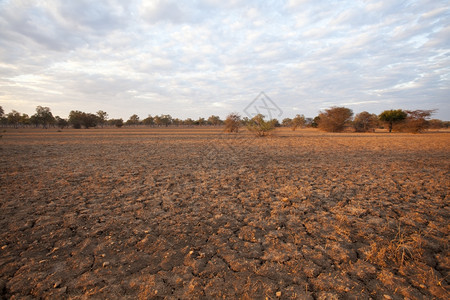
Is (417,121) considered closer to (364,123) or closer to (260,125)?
(364,123)

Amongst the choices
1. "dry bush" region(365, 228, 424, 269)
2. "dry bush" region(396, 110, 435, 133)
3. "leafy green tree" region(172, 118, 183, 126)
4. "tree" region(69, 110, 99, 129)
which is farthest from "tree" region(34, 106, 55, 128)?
"dry bush" region(396, 110, 435, 133)

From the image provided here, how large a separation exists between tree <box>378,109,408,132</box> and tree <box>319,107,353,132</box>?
19.5 ft

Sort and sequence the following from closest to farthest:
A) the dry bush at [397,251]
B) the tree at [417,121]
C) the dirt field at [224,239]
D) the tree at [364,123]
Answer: the dirt field at [224,239] → the dry bush at [397,251] → the tree at [417,121] → the tree at [364,123]

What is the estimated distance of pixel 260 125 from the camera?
24.6 metres

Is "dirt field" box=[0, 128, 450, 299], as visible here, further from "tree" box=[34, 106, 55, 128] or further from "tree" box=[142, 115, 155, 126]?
"tree" box=[142, 115, 155, 126]

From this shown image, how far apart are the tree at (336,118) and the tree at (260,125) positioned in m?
19.2

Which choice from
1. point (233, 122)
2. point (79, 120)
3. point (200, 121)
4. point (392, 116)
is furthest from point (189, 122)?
point (392, 116)

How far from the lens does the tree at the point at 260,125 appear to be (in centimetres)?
2438

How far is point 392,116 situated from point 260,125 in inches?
1114

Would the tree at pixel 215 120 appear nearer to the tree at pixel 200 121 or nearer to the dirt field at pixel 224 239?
the tree at pixel 200 121

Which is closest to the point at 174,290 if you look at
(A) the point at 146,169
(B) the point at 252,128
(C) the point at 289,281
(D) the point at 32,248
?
(C) the point at 289,281

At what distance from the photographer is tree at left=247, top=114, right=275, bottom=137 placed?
24.4m

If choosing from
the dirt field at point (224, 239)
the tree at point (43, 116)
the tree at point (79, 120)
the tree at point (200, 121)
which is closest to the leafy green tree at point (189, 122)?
the tree at point (200, 121)

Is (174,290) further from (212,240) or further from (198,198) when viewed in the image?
(198,198)
